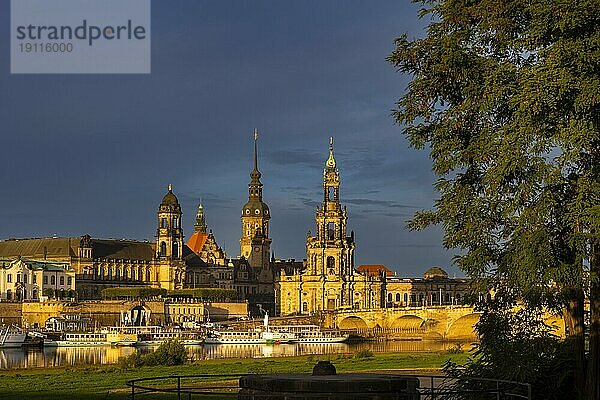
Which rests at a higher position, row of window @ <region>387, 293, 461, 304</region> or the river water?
row of window @ <region>387, 293, 461, 304</region>

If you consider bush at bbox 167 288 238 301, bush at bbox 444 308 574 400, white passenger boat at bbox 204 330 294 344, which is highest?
bush at bbox 444 308 574 400

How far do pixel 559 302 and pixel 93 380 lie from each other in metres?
18.5

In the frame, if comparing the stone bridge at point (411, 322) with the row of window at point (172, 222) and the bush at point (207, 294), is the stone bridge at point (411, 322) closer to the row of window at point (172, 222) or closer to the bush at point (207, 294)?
the bush at point (207, 294)

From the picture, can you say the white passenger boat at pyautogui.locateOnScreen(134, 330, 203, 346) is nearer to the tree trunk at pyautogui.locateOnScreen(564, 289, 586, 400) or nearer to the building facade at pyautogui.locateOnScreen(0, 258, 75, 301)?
the building facade at pyautogui.locateOnScreen(0, 258, 75, 301)

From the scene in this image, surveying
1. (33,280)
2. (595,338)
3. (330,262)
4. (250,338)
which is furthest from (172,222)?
(595,338)

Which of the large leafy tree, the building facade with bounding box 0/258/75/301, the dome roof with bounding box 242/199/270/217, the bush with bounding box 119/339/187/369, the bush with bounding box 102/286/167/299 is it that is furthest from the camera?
the dome roof with bounding box 242/199/270/217

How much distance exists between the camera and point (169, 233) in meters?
126

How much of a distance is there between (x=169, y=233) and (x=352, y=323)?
34588 millimetres

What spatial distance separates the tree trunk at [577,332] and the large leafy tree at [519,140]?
2cm

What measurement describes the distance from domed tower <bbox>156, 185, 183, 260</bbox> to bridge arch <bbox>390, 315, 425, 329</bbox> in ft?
138

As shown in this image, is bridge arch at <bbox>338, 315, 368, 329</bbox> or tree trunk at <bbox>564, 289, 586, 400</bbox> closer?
tree trunk at <bbox>564, 289, 586, 400</bbox>

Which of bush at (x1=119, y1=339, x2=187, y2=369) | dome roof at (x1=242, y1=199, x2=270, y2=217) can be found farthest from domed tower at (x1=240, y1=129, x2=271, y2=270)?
bush at (x1=119, y1=339, x2=187, y2=369)

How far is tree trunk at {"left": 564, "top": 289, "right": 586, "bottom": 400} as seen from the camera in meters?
16.2

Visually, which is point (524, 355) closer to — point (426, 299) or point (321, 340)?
point (321, 340)
